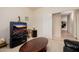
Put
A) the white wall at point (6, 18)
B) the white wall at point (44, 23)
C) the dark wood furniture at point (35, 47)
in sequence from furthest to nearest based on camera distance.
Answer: the white wall at point (44, 23), the white wall at point (6, 18), the dark wood furniture at point (35, 47)

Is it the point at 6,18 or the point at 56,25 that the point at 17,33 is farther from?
the point at 56,25

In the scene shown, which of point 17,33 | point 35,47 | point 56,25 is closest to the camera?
point 35,47

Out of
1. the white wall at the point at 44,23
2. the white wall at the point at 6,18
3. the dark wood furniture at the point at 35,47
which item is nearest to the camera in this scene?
the dark wood furniture at the point at 35,47

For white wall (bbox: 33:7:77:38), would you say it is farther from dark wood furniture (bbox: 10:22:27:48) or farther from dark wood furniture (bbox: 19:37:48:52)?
dark wood furniture (bbox: 19:37:48:52)

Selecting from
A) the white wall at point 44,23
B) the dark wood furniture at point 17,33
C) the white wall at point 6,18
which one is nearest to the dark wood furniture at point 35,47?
the white wall at point 44,23

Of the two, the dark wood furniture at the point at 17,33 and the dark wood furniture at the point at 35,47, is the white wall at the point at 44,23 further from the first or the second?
the dark wood furniture at the point at 35,47

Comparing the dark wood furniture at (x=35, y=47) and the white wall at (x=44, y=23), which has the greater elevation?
the white wall at (x=44, y=23)

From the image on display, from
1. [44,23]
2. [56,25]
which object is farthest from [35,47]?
[44,23]

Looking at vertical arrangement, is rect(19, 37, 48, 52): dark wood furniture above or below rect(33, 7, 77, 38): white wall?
below

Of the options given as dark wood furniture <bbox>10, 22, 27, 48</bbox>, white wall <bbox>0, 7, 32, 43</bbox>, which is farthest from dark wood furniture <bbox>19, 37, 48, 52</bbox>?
white wall <bbox>0, 7, 32, 43</bbox>
